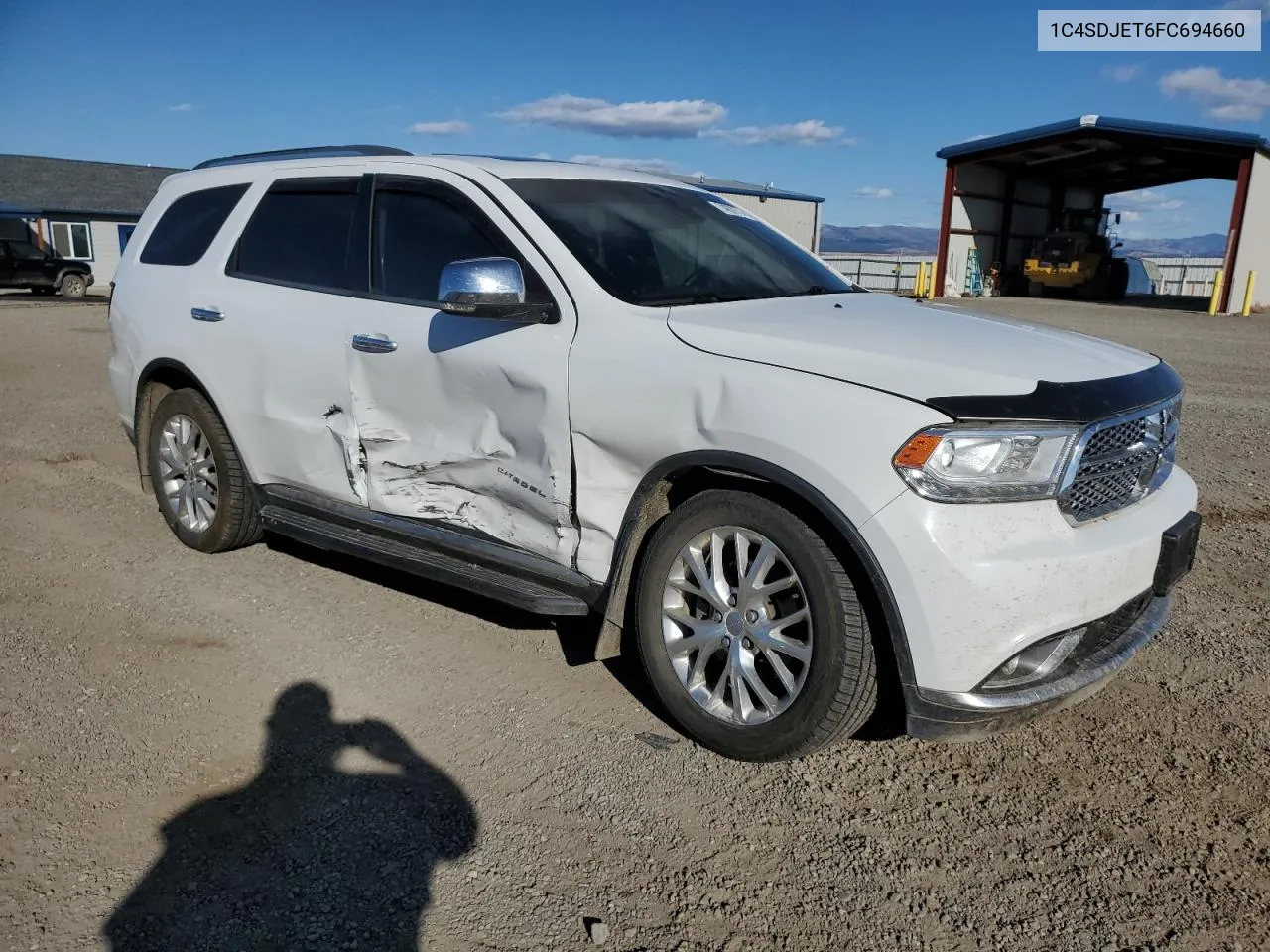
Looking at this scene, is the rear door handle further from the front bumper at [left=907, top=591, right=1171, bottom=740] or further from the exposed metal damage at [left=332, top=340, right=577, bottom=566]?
the front bumper at [left=907, top=591, right=1171, bottom=740]

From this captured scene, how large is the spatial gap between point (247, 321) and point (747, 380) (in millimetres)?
2731

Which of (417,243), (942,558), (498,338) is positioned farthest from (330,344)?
(942,558)

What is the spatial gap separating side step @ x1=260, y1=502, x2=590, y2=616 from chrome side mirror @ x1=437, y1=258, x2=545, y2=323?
0.99 metres

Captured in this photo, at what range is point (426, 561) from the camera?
408cm

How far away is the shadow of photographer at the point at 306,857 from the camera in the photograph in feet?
8.41

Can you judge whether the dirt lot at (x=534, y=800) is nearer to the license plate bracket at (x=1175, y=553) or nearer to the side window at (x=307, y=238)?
the license plate bracket at (x=1175, y=553)

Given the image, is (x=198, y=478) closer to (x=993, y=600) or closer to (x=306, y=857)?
(x=306, y=857)

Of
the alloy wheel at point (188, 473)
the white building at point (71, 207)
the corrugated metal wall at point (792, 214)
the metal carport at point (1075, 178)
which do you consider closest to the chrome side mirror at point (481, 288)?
the alloy wheel at point (188, 473)

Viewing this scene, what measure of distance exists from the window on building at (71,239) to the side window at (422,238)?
4389 cm

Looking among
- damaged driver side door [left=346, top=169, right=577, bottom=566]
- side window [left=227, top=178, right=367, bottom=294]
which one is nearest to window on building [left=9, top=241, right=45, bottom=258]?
side window [left=227, top=178, right=367, bottom=294]

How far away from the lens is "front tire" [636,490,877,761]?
120 inches

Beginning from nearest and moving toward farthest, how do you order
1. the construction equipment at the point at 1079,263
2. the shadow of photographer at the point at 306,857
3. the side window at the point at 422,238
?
the shadow of photographer at the point at 306,857, the side window at the point at 422,238, the construction equipment at the point at 1079,263

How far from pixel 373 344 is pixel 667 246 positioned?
1.26 metres

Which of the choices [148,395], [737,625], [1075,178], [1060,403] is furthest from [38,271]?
[1075,178]
